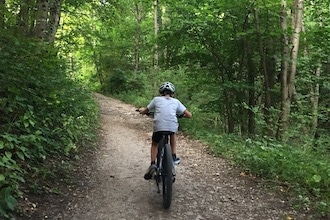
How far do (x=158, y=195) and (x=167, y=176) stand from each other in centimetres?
85

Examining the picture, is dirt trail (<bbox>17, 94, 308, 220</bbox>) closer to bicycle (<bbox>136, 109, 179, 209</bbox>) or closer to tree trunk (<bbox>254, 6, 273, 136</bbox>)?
bicycle (<bbox>136, 109, 179, 209</bbox>)

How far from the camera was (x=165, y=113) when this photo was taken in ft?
18.5

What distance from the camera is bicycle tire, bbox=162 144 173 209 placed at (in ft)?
17.0

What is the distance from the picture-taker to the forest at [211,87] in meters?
5.76

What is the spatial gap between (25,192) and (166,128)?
2280mm

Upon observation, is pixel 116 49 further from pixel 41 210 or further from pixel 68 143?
pixel 41 210

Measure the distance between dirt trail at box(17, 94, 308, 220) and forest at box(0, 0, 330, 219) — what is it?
A: 0.40 metres

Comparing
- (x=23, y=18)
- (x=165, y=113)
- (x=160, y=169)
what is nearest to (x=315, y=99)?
(x=165, y=113)

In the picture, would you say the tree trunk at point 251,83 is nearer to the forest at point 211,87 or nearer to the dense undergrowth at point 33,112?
the forest at point 211,87

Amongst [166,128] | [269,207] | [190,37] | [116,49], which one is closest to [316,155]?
[269,207]

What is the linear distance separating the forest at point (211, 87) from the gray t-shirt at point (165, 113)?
5.95ft

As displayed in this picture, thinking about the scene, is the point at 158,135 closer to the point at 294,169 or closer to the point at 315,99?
the point at 294,169

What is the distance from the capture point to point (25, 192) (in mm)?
5137

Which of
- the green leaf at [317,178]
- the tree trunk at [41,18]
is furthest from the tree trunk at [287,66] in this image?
the tree trunk at [41,18]
